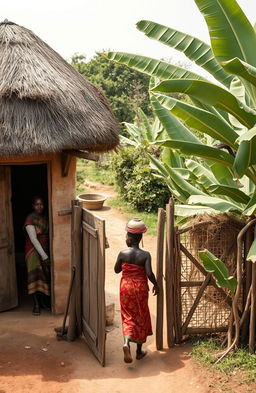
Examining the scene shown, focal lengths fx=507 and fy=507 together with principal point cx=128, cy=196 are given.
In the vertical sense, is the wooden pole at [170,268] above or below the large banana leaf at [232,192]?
below

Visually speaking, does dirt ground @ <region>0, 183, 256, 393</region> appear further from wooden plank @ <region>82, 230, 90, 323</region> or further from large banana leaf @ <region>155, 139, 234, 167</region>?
large banana leaf @ <region>155, 139, 234, 167</region>

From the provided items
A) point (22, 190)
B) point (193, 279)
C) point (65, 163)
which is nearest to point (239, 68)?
point (193, 279)

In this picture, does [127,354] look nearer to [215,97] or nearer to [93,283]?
[93,283]

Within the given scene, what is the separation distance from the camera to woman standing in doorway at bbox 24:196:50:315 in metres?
7.54

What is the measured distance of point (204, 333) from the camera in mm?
6523

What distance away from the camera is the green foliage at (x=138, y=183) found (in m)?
15.2

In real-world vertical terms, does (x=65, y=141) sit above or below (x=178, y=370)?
above

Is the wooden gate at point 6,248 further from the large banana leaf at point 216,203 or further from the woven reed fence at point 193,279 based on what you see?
the large banana leaf at point 216,203

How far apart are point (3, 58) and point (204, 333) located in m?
4.78

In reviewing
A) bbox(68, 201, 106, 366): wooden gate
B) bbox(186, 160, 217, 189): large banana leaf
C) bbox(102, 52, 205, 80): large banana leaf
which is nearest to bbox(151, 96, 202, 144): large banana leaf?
bbox(102, 52, 205, 80): large banana leaf

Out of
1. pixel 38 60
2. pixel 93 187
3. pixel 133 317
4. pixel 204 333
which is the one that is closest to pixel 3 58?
pixel 38 60

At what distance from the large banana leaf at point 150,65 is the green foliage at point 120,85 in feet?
62.4

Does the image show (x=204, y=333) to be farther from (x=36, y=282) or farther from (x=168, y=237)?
(x=36, y=282)

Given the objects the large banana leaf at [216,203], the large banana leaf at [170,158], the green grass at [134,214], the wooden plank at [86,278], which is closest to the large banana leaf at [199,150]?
the large banana leaf at [216,203]
